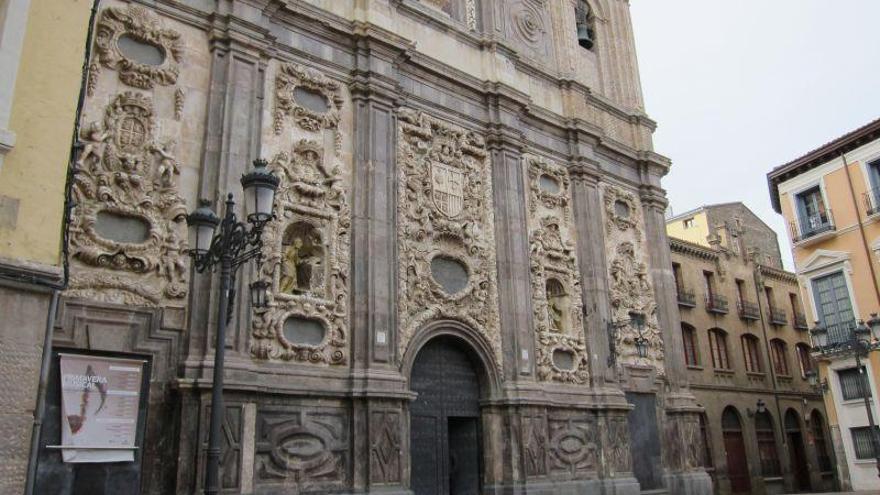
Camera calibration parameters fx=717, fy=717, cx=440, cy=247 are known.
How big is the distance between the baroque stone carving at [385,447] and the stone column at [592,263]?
5933 mm

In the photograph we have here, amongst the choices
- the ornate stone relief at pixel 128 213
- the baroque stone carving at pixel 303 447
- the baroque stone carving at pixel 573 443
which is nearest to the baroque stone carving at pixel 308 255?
the baroque stone carving at pixel 303 447

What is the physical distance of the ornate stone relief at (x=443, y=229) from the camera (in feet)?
45.6

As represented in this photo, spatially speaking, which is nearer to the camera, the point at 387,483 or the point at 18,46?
the point at 18,46

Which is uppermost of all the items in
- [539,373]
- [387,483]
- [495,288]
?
[495,288]

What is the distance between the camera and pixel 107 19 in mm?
11117

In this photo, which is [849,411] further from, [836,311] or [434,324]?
[434,324]

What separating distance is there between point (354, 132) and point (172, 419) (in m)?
6.32

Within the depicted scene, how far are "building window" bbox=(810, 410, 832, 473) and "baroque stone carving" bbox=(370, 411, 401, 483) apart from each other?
81.0 feet

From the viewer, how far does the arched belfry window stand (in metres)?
21.1

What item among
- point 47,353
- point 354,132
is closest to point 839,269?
point 354,132

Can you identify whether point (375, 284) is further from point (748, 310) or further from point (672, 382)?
point (748, 310)

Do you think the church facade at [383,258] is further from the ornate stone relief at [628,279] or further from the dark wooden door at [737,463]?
the dark wooden door at [737,463]

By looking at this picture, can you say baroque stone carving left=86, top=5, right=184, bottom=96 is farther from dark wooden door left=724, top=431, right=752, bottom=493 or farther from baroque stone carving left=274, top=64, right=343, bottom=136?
dark wooden door left=724, top=431, right=752, bottom=493

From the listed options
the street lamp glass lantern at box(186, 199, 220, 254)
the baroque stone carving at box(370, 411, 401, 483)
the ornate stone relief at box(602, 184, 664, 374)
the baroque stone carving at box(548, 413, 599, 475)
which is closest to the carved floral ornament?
the ornate stone relief at box(602, 184, 664, 374)
